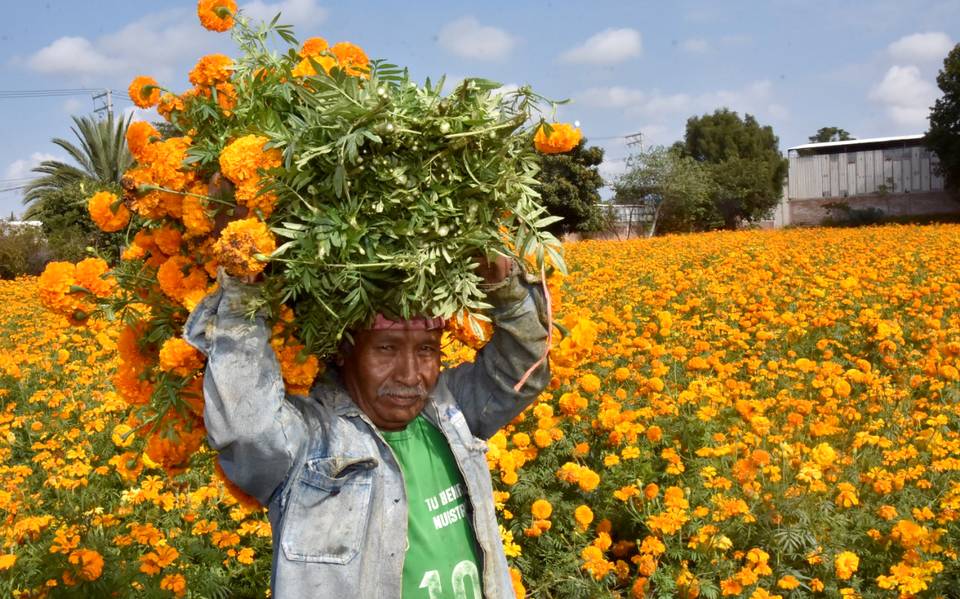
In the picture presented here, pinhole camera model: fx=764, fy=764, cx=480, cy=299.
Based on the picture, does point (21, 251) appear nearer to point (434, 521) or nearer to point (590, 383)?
point (590, 383)

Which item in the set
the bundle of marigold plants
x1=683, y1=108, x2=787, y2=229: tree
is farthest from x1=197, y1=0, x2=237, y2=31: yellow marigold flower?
x1=683, y1=108, x2=787, y2=229: tree

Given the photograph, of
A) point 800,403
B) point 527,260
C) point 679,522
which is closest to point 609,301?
point 800,403

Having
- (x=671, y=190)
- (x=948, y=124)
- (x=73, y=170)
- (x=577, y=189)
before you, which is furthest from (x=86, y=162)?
(x=948, y=124)

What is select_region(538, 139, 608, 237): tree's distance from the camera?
35.2 meters

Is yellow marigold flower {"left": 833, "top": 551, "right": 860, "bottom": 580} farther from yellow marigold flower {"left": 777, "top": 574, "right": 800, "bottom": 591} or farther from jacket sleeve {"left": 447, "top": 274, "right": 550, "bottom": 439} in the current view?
jacket sleeve {"left": 447, "top": 274, "right": 550, "bottom": 439}

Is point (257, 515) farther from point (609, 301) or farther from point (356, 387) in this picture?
point (609, 301)

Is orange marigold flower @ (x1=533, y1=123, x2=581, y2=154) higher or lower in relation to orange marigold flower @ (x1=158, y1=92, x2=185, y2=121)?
lower

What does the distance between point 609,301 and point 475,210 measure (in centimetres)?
692

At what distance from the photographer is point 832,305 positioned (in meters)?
7.27

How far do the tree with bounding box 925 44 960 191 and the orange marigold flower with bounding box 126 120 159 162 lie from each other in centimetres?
4137

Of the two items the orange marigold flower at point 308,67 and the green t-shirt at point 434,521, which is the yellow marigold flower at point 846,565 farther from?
the orange marigold flower at point 308,67

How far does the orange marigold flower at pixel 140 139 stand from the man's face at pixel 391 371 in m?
0.65

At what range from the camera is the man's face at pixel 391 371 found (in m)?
1.89

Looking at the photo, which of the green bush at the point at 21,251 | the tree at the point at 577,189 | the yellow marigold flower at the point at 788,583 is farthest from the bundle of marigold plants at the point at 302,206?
the tree at the point at 577,189
